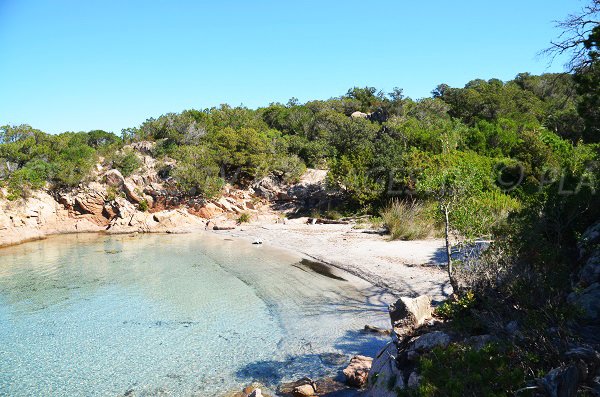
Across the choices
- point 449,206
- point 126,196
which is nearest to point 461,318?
point 449,206

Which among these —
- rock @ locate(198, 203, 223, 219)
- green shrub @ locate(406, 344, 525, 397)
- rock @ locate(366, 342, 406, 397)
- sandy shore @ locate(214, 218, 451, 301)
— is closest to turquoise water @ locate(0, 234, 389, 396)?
sandy shore @ locate(214, 218, 451, 301)

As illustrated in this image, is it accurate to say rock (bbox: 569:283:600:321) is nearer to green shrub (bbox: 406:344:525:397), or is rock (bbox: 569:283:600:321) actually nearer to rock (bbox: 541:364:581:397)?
rock (bbox: 541:364:581:397)

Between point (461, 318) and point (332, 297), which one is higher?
point (461, 318)

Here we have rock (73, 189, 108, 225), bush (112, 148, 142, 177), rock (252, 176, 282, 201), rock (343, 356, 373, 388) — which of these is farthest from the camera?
bush (112, 148, 142, 177)

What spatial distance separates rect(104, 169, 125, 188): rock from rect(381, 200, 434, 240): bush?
66.8 ft

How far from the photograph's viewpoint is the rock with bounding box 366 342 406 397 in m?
5.07

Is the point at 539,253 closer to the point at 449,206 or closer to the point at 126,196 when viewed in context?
the point at 449,206

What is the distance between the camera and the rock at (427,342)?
509 cm

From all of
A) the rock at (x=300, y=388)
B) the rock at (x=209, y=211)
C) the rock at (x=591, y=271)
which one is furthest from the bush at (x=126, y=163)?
the rock at (x=591, y=271)

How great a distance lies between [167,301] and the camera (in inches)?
453

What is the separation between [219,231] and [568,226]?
1996 cm

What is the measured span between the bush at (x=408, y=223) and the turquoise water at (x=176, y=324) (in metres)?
4.53

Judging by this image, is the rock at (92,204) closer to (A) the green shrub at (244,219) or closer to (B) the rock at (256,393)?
(A) the green shrub at (244,219)

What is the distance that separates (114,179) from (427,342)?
29003 mm
